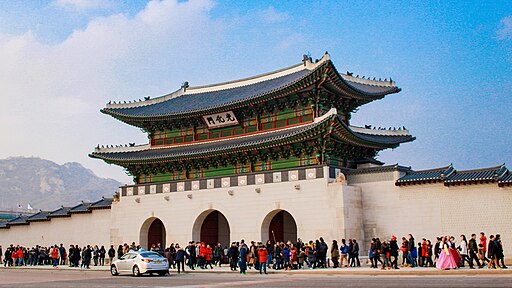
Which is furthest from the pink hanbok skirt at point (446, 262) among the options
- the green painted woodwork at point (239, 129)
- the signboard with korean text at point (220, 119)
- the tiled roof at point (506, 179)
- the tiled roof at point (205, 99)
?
the signboard with korean text at point (220, 119)

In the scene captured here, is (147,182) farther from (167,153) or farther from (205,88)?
(205,88)

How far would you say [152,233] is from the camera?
42.5 meters

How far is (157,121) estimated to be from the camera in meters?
43.7

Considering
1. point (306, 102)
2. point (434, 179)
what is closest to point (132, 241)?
point (306, 102)

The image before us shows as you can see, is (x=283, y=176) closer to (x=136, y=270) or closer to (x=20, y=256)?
(x=136, y=270)

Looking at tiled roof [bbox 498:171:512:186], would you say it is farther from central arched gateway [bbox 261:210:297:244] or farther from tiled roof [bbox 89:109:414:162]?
central arched gateway [bbox 261:210:297:244]

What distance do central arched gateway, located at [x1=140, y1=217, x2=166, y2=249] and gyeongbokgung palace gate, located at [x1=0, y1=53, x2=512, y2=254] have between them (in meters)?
0.08

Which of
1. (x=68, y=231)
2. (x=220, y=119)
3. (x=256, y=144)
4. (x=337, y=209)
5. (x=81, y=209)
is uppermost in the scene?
(x=220, y=119)

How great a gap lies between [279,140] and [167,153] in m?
10.5

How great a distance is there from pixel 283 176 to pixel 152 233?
12720mm

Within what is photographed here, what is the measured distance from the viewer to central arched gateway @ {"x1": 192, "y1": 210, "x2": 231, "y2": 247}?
39719 mm

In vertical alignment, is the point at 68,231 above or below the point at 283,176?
below

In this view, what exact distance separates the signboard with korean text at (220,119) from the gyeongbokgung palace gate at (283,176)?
8 centimetres

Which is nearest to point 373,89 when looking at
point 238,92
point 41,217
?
point 238,92
